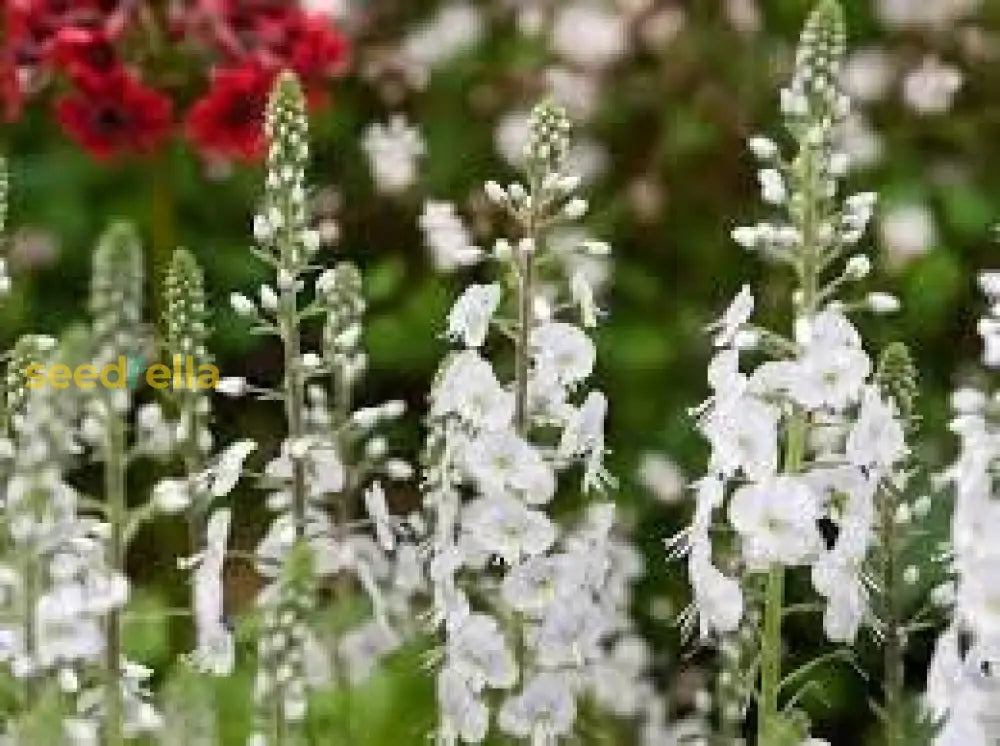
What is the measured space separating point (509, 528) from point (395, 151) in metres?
2.61

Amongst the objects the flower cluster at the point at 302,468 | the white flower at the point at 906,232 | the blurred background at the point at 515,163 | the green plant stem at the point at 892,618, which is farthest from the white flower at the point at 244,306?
the white flower at the point at 906,232

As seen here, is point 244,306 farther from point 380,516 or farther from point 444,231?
point 444,231

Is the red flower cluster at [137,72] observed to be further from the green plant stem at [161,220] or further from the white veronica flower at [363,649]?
the white veronica flower at [363,649]

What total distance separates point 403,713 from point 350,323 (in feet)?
3.66

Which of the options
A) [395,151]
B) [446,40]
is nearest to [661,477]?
[395,151]

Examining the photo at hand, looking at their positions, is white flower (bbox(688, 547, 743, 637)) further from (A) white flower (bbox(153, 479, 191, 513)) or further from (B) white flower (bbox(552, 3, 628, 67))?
(B) white flower (bbox(552, 3, 628, 67))

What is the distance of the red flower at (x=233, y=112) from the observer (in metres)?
4.98

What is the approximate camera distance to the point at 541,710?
3.35m

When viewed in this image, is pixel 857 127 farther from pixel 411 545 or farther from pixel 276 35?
pixel 411 545

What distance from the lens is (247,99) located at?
5023 mm

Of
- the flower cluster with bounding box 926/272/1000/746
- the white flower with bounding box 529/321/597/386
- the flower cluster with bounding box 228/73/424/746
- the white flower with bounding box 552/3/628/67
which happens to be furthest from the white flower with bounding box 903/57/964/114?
the flower cluster with bounding box 926/272/1000/746

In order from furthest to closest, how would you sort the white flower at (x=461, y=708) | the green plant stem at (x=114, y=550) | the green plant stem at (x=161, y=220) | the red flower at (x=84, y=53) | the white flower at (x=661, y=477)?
the white flower at (x=661, y=477)
the green plant stem at (x=161, y=220)
the red flower at (x=84, y=53)
the white flower at (x=461, y=708)
the green plant stem at (x=114, y=550)

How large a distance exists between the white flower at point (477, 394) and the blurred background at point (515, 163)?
171 centimetres

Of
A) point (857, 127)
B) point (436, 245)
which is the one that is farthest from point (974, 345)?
point (436, 245)
